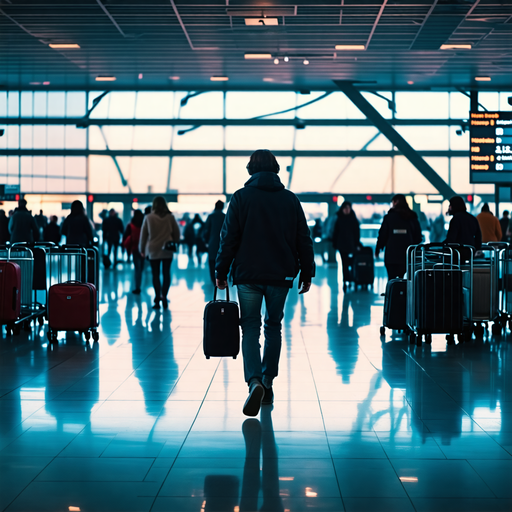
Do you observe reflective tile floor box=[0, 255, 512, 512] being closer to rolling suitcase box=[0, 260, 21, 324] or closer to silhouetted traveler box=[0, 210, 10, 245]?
rolling suitcase box=[0, 260, 21, 324]

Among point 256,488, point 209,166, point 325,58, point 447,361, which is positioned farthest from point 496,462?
point 209,166

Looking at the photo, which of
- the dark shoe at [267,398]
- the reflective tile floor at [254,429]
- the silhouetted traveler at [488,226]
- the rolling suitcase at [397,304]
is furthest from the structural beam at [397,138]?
the dark shoe at [267,398]

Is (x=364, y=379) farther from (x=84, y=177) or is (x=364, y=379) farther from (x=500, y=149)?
(x=84, y=177)

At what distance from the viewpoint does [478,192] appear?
24.0 m

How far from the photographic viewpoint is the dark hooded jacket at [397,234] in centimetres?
995

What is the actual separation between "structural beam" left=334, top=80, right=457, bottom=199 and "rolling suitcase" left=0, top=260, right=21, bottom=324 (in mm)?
13900

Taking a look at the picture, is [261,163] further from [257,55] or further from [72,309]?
[257,55]

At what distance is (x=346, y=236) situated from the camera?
50.1 ft

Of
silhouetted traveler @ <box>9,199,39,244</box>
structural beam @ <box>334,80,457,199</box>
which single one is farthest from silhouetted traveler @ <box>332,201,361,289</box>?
silhouetted traveler @ <box>9,199,39,244</box>

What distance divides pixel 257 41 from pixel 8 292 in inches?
343

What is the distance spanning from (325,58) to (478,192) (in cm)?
948

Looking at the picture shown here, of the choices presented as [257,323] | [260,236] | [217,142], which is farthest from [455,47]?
[257,323]

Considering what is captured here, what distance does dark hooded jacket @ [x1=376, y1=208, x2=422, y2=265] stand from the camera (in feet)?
32.6

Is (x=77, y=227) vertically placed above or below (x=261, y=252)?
above
